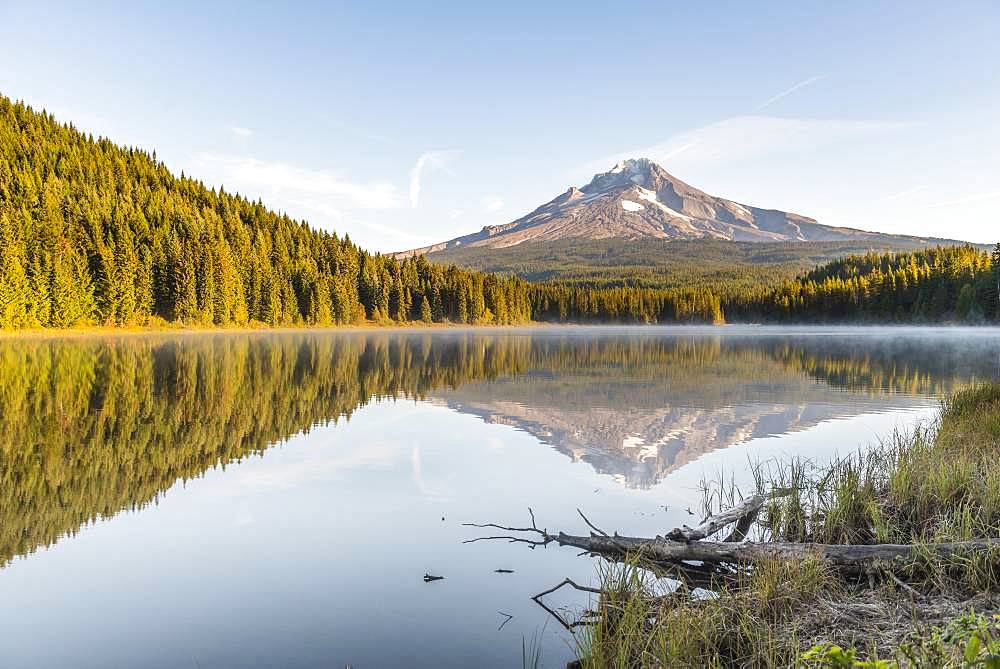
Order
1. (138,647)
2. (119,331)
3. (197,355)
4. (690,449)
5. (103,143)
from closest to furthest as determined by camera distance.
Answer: (138,647), (690,449), (197,355), (119,331), (103,143)

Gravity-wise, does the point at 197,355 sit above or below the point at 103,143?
below

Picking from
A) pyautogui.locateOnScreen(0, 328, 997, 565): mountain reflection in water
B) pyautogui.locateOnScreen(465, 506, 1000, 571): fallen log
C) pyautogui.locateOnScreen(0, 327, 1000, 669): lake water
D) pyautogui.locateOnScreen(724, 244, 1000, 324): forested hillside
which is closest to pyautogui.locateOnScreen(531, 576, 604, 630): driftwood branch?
pyautogui.locateOnScreen(0, 327, 1000, 669): lake water

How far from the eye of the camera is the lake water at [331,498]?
5.77m

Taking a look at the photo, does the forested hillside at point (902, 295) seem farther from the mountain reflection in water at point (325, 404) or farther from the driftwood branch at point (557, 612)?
the driftwood branch at point (557, 612)

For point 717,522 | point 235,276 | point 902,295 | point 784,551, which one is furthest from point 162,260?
point 902,295

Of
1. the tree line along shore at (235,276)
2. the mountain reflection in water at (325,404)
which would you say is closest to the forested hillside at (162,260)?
the tree line along shore at (235,276)

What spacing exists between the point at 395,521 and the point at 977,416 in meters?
12.5

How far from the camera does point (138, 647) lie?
5500mm

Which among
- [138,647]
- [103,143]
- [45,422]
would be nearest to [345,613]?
[138,647]

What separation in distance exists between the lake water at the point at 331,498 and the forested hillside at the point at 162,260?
Answer: 51.0 meters

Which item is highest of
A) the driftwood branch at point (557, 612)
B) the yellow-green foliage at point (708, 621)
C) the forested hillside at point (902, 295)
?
the forested hillside at point (902, 295)

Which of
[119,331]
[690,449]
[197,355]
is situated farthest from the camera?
[119,331]

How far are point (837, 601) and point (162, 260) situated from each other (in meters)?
87.1

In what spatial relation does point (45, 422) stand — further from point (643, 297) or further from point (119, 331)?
point (643, 297)
